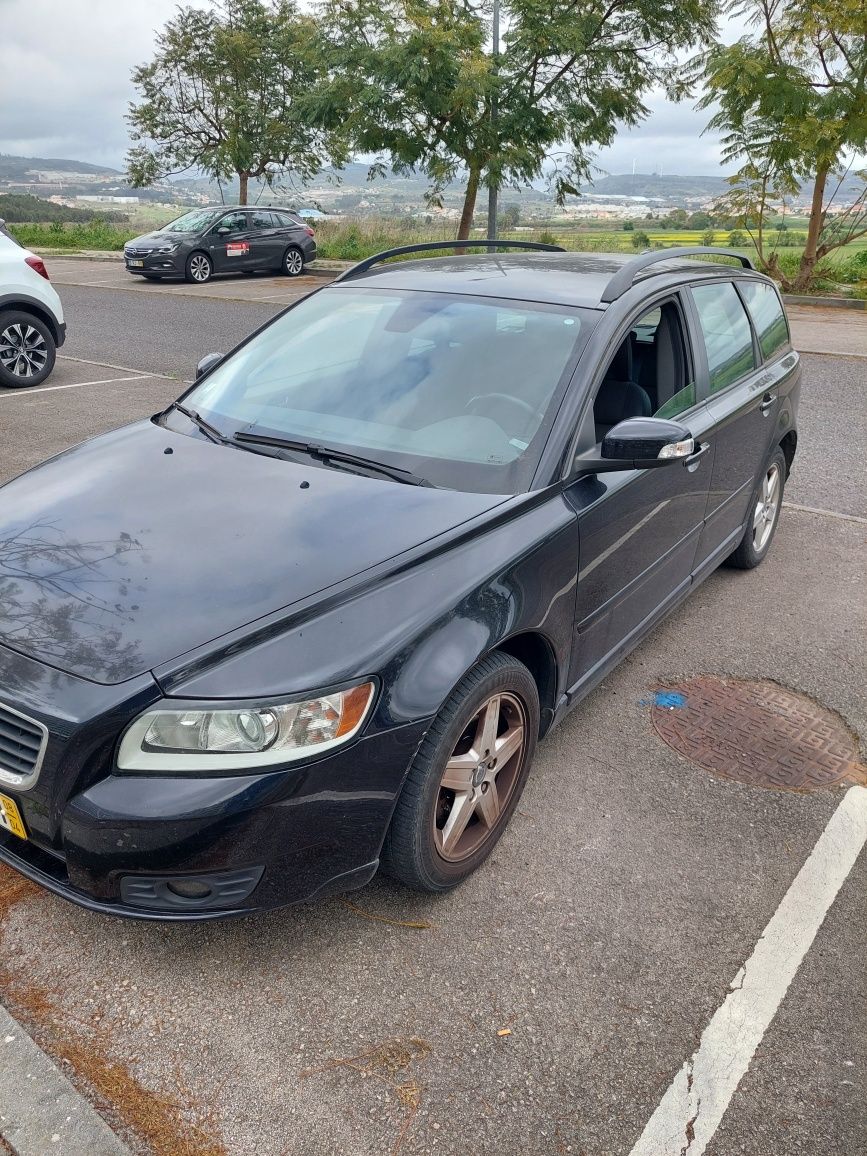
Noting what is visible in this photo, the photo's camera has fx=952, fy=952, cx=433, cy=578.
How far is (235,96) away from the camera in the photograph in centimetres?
2669

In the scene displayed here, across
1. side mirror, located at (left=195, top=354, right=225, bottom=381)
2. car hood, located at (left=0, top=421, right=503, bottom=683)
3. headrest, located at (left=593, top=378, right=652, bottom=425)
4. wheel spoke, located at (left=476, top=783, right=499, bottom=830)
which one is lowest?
wheel spoke, located at (left=476, top=783, right=499, bottom=830)

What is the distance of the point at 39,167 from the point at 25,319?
2786 inches

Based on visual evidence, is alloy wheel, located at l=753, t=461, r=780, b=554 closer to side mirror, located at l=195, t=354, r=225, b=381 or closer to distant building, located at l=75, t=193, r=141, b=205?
side mirror, located at l=195, t=354, r=225, b=381

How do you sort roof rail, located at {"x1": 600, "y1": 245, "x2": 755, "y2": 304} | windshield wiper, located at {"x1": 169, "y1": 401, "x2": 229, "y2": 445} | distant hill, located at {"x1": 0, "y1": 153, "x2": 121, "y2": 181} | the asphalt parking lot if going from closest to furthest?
the asphalt parking lot → windshield wiper, located at {"x1": 169, "y1": 401, "x2": 229, "y2": 445} → roof rail, located at {"x1": 600, "y1": 245, "x2": 755, "y2": 304} → distant hill, located at {"x1": 0, "y1": 153, "x2": 121, "y2": 181}

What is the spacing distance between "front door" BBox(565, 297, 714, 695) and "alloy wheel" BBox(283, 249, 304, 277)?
751 inches

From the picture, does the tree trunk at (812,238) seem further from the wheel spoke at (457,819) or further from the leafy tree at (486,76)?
the wheel spoke at (457,819)

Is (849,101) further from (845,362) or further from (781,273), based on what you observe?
(845,362)

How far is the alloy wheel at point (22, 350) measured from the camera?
29.9 feet

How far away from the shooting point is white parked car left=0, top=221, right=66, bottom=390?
29.1 feet

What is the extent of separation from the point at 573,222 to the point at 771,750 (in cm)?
1875

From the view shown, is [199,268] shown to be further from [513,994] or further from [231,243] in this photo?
[513,994]

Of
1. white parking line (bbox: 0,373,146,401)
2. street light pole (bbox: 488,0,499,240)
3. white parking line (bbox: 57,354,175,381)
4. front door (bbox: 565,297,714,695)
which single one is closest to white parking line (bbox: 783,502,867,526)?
front door (bbox: 565,297,714,695)

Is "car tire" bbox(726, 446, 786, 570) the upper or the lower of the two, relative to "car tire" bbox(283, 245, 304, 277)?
lower

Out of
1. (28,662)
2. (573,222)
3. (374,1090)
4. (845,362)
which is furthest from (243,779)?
(573,222)
